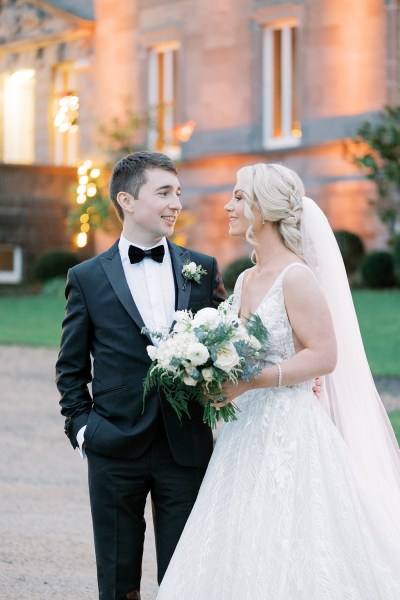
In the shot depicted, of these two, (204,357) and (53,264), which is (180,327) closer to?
(204,357)

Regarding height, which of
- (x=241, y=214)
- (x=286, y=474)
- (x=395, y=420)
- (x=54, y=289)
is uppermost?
(x=241, y=214)

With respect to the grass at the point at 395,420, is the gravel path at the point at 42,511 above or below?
below

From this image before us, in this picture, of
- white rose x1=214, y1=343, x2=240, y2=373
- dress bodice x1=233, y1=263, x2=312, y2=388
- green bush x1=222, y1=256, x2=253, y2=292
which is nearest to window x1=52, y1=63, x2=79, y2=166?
green bush x1=222, y1=256, x2=253, y2=292

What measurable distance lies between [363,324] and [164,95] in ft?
38.9

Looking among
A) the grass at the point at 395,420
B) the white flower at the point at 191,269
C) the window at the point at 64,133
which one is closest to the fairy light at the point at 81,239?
the window at the point at 64,133

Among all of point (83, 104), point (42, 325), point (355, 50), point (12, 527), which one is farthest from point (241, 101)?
point (12, 527)

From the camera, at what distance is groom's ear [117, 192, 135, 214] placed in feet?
14.3

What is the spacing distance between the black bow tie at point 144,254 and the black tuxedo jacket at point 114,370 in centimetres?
6

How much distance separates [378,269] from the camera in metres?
19.8

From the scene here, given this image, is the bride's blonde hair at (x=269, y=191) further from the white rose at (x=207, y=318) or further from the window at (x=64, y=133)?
the window at (x=64, y=133)

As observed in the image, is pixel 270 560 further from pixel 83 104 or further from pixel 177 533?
pixel 83 104

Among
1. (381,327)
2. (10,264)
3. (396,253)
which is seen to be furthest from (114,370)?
(10,264)

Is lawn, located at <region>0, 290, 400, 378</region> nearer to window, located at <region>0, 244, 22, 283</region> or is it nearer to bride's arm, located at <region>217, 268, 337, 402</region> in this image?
window, located at <region>0, 244, 22, 283</region>

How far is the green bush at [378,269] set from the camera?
1981 cm
